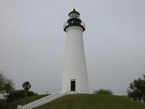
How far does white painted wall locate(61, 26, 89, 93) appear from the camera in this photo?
22258 millimetres

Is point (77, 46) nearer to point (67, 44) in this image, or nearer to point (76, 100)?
point (67, 44)

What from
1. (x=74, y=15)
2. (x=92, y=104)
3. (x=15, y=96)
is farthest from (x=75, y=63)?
(x=15, y=96)

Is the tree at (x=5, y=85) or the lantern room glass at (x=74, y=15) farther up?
the lantern room glass at (x=74, y=15)

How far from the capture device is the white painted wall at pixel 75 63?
2226 centimetres

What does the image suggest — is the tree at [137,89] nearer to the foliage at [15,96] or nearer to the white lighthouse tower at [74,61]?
the white lighthouse tower at [74,61]

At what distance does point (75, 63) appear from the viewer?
75.9 feet

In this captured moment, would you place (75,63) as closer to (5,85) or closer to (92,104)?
(92,104)

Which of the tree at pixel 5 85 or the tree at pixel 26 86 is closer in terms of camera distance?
the tree at pixel 5 85

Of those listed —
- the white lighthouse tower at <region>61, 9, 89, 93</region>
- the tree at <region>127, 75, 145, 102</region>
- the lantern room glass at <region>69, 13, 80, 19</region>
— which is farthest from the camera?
the tree at <region>127, 75, 145, 102</region>

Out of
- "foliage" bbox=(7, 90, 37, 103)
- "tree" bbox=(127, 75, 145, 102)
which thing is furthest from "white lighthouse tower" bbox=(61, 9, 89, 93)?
"foliage" bbox=(7, 90, 37, 103)

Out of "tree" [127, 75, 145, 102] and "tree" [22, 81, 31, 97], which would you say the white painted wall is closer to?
"tree" [127, 75, 145, 102]

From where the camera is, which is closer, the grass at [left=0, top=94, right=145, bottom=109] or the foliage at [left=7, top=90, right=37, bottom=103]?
the grass at [left=0, top=94, right=145, bottom=109]

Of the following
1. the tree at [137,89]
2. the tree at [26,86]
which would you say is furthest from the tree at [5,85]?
the tree at [137,89]

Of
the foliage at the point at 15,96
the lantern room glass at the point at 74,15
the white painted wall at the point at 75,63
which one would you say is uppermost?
the lantern room glass at the point at 74,15
